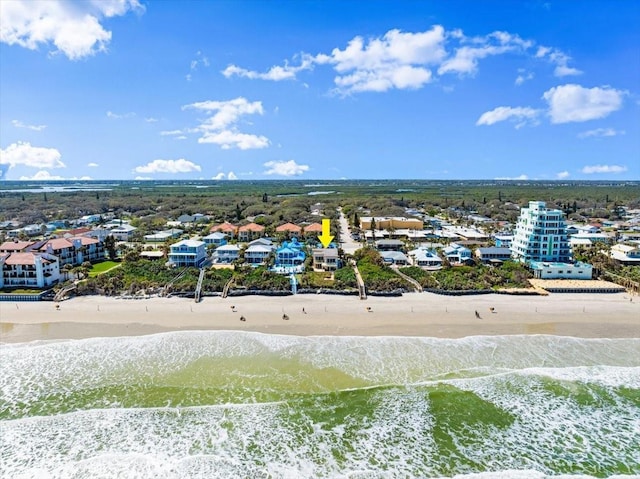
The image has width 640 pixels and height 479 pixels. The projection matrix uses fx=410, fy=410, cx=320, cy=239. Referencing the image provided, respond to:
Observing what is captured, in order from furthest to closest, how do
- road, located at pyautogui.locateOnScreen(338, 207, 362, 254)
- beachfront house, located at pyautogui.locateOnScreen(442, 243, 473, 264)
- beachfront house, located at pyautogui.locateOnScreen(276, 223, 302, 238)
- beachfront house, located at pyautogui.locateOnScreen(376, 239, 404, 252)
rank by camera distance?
1. beachfront house, located at pyautogui.locateOnScreen(276, 223, 302, 238)
2. road, located at pyautogui.locateOnScreen(338, 207, 362, 254)
3. beachfront house, located at pyautogui.locateOnScreen(376, 239, 404, 252)
4. beachfront house, located at pyautogui.locateOnScreen(442, 243, 473, 264)

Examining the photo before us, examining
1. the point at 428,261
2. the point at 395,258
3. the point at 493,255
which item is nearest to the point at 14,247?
the point at 395,258

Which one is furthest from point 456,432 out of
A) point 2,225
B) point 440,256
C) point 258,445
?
point 2,225

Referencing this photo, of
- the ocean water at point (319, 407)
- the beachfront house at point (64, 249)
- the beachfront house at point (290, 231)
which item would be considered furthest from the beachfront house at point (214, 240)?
the ocean water at point (319, 407)

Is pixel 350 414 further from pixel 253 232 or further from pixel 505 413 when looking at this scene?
pixel 253 232

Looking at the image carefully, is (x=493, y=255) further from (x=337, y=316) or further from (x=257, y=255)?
(x=257, y=255)

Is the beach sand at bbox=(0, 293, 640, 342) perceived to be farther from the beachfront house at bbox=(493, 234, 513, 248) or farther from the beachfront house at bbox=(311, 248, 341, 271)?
the beachfront house at bbox=(493, 234, 513, 248)

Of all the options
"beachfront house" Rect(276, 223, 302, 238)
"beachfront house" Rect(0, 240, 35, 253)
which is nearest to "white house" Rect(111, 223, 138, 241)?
"beachfront house" Rect(0, 240, 35, 253)
